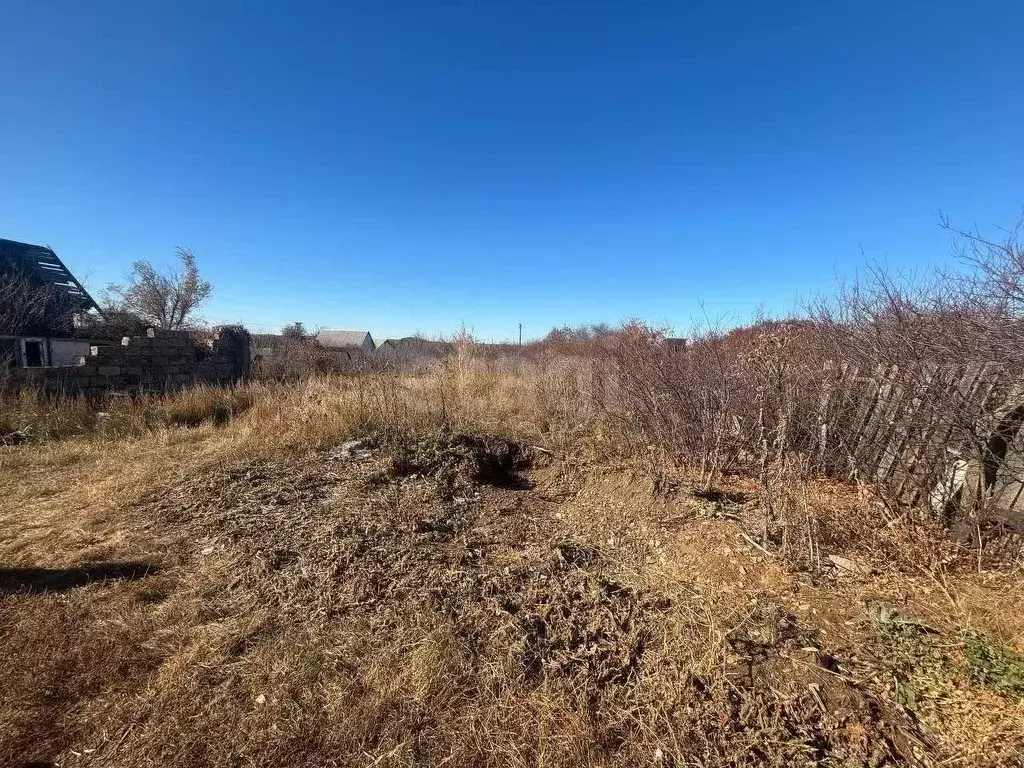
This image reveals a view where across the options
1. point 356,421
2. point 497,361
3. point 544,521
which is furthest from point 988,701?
point 497,361

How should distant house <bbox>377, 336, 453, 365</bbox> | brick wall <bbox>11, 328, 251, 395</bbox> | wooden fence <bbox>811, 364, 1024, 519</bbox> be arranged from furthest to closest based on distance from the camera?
1. distant house <bbox>377, 336, 453, 365</bbox>
2. brick wall <bbox>11, 328, 251, 395</bbox>
3. wooden fence <bbox>811, 364, 1024, 519</bbox>

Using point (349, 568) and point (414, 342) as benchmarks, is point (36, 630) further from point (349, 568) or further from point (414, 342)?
point (414, 342)

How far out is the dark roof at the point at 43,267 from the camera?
15.3 metres

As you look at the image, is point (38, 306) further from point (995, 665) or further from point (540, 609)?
point (995, 665)

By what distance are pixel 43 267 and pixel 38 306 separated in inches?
161

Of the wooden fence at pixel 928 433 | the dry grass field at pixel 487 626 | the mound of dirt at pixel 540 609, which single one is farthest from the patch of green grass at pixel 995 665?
the wooden fence at pixel 928 433

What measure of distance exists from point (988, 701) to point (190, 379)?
12.7 metres

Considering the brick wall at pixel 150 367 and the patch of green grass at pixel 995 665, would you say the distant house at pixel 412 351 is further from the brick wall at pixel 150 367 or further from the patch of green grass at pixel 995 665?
the patch of green grass at pixel 995 665

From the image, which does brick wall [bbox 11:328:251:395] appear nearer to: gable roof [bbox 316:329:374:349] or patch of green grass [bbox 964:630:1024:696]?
patch of green grass [bbox 964:630:1024:696]

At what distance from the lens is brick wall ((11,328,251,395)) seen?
25.1 ft

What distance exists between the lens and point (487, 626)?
2293 mm

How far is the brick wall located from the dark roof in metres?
10.3

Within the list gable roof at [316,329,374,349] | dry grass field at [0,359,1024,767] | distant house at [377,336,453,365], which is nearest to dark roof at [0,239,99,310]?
distant house at [377,336,453,365]

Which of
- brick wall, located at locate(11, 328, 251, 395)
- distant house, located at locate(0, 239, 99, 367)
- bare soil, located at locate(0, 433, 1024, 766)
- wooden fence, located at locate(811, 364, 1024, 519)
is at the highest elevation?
distant house, located at locate(0, 239, 99, 367)
